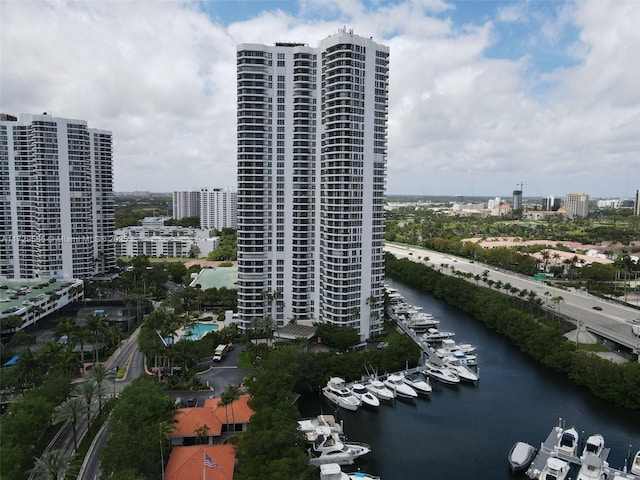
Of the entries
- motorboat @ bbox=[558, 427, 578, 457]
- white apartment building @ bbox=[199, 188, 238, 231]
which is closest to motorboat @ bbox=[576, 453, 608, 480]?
motorboat @ bbox=[558, 427, 578, 457]

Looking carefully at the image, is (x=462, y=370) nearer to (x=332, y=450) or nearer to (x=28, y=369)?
(x=332, y=450)

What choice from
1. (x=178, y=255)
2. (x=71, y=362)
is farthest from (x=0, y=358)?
(x=178, y=255)

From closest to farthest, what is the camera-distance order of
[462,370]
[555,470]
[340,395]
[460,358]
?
[555,470], [340,395], [462,370], [460,358]

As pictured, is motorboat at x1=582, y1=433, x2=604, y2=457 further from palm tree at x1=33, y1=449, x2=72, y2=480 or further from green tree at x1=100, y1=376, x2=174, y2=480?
palm tree at x1=33, y1=449, x2=72, y2=480

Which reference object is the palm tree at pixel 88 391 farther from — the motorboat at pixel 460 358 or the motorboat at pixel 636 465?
the motorboat at pixel 636 465

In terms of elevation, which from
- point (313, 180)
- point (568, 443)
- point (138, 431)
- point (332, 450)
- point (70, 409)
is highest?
point (313, 180)

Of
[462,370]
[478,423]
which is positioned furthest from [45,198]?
[478,423]
